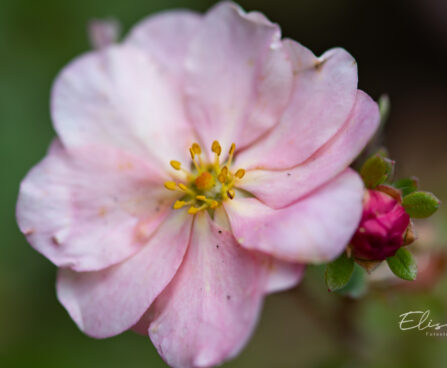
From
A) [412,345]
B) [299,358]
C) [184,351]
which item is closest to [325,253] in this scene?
[184,351]

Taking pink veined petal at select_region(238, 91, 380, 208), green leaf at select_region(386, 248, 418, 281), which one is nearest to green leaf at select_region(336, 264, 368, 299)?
green leaf at select_region(386, 248, 418, 281)

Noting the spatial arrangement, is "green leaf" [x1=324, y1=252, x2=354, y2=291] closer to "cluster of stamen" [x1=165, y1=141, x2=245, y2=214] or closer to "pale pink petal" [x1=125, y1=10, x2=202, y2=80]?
"cluster of stamen" [x1=165, y1=141, x2=245, y2=214]

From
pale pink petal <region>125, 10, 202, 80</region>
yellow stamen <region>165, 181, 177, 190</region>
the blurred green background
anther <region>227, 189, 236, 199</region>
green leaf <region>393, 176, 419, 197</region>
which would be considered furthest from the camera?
the blurred green background

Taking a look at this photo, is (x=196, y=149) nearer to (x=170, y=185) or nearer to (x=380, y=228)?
(x=170, y=185)

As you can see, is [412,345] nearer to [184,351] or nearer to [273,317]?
[273,317]

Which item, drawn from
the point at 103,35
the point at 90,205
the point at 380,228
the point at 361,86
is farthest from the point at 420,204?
the point at 361,86
